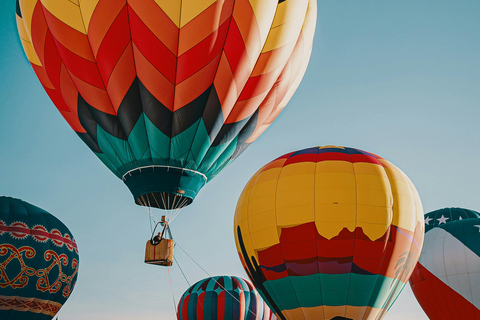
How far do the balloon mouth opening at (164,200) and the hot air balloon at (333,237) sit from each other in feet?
6.04

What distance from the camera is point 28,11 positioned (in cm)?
874

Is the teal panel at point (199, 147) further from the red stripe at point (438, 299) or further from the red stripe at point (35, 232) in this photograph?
the red stripe at point (438, 299)

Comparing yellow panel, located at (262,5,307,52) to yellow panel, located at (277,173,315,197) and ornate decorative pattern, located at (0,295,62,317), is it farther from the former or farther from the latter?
ornate decorative pattern, located at (0,295,62,317)

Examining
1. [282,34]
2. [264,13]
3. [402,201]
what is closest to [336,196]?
[402,201]

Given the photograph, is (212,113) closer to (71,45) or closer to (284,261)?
(71,45)

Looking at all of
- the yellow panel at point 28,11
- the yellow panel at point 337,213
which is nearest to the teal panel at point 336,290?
the yellow panel at point 337,213

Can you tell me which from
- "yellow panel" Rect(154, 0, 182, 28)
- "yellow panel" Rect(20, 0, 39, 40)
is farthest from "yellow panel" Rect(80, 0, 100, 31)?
"yellow panel" Rect(20, 0, 39, 40)

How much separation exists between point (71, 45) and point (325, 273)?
18.4ft

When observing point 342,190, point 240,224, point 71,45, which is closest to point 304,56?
point 342,190

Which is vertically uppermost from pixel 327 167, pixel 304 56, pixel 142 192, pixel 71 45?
pixel 304 56

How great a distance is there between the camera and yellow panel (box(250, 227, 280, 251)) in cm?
970

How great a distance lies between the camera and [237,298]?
16.5 meters

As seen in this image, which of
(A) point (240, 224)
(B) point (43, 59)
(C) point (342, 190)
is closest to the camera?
(B) point (43, 59)

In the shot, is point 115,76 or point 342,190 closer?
point 115,76
